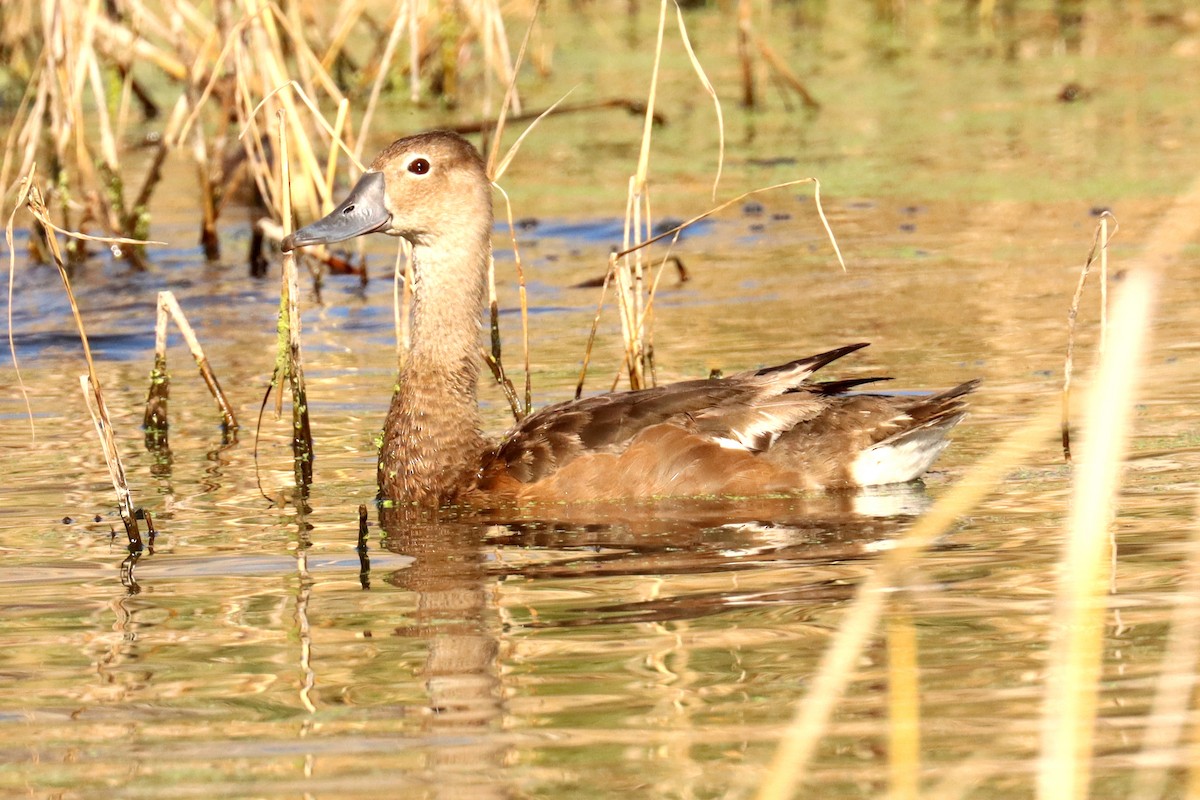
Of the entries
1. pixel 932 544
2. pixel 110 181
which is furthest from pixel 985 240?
pixel 932 544

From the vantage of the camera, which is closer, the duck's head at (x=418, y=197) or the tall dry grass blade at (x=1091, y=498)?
the tall dry grass blade at (x=1091, y=498)

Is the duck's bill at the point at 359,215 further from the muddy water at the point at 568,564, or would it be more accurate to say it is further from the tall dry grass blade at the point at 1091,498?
the tall dry grass blade at the point at 1091,498

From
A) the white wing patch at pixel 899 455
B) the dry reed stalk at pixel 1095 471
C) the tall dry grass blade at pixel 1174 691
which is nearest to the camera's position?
the dry reed stalk at pixel 1095 471

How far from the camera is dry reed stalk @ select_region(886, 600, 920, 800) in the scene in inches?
137

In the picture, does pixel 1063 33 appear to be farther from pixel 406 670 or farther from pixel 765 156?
pixel 406 670

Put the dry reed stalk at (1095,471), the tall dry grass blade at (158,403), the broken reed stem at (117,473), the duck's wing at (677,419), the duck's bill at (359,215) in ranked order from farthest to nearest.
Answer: the tall dry grass blade at (158,403) < the duck's bill at (359,215) < the duck's wing at (677,419) < the broken reed stem at (117,473) < the dry reed stalk at (1095,471)

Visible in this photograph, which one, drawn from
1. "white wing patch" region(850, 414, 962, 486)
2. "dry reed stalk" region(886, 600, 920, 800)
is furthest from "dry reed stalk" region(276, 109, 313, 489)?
"dry reed stalk" region(886, 600, 920, 800)

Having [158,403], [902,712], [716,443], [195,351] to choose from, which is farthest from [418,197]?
[902,712]

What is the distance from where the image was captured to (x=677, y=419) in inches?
277

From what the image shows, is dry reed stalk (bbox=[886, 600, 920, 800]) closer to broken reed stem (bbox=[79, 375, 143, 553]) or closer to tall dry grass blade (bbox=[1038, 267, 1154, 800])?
tall dry grass blade (bbox=[1038, 267, 1154, 800])

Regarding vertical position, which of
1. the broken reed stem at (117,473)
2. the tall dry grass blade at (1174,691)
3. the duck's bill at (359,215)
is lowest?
the tall dry grass blade at (1174,691)

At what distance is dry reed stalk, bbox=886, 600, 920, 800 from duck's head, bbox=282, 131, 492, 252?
299 centimetres

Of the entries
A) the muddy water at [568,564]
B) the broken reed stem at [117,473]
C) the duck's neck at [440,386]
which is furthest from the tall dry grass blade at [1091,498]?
the duck's neck at [440,386]

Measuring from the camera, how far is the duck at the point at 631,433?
7.02 m
